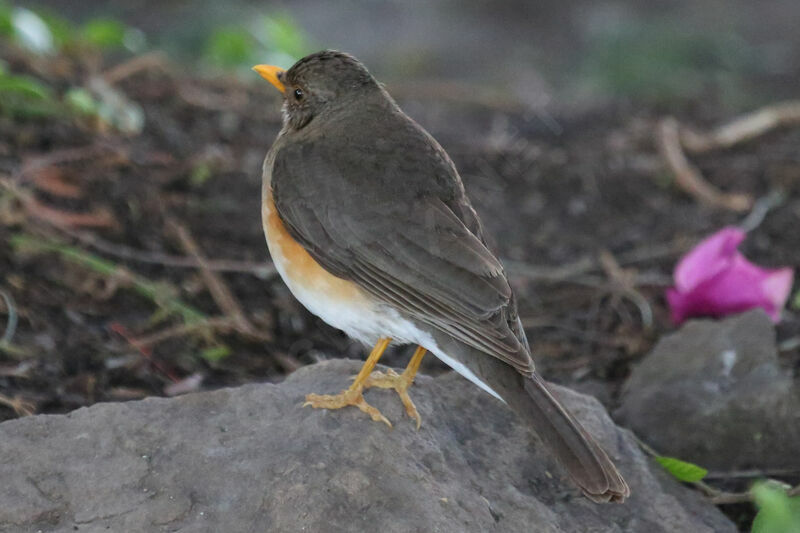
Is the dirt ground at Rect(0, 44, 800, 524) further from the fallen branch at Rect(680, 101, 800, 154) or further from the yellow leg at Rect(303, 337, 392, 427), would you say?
the yellow leg at Rect(303, 337, 392, 427)

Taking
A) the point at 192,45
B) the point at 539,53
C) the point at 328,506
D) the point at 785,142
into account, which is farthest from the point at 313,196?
the point at 539,53

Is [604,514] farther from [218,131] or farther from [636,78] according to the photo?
[636,78]

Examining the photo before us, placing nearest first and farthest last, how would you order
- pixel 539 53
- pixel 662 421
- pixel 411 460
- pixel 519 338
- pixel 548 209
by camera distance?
1. pixel 411 460
2. pixel 519 338
3. pixel 662 421
4. pixel 548 209
5. pixel 539 53

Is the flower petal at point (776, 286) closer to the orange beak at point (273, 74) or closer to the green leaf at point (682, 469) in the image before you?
the green leaf at point (682, 469)

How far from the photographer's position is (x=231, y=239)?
5816 mm

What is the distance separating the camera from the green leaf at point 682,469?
142 inches

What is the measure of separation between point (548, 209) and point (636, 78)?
4.49 metres

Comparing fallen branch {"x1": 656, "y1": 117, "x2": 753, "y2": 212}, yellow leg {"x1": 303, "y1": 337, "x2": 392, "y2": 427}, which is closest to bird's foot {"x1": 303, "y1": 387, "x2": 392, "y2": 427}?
yellow leg {"x1": 303, "y1": 337, "x2": 392, "y2": 427}

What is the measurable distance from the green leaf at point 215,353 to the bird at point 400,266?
108cm

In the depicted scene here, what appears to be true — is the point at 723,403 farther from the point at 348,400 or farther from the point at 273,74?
the point at 273,74

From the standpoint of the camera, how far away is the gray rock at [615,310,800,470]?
13.1 feet

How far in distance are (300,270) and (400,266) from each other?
1.25 ft

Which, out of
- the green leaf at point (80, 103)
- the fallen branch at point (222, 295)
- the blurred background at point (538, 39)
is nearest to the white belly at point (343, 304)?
the fallen branch at point (222, 295)

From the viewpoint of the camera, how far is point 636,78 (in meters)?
10.7
